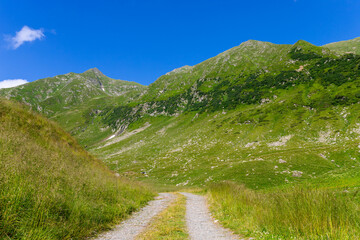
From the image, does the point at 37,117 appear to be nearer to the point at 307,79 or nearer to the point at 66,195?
the point at 66,195

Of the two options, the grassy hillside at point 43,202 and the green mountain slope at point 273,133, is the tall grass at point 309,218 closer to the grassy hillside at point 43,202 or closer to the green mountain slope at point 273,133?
the grassy hillside at point 43,202

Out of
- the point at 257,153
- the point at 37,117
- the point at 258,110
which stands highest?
the point at 258,110

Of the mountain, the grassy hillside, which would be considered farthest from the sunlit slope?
the grassy hillside

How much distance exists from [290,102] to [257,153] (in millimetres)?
49228

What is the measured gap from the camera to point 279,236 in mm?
5301

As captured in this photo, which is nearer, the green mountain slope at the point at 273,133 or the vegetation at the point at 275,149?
the vegetation at the point at 275,149

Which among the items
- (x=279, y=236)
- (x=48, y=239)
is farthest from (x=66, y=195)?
(x=279, y=236)

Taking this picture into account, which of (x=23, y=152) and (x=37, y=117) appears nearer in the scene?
(x=23, y=152)

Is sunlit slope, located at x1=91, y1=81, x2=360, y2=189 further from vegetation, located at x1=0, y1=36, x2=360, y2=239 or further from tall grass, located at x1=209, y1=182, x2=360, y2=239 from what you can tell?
tall grass, located at x1=209, y1=182, x2=360, y2=239

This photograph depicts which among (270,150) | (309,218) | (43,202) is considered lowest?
(270,150)

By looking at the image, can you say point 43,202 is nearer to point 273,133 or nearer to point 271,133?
point 273,133

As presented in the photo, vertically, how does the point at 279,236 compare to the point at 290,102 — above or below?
below

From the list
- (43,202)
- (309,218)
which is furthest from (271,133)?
(43,202)

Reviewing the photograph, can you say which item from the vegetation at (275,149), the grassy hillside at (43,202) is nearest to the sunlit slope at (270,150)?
the vegetation at (275,149)
